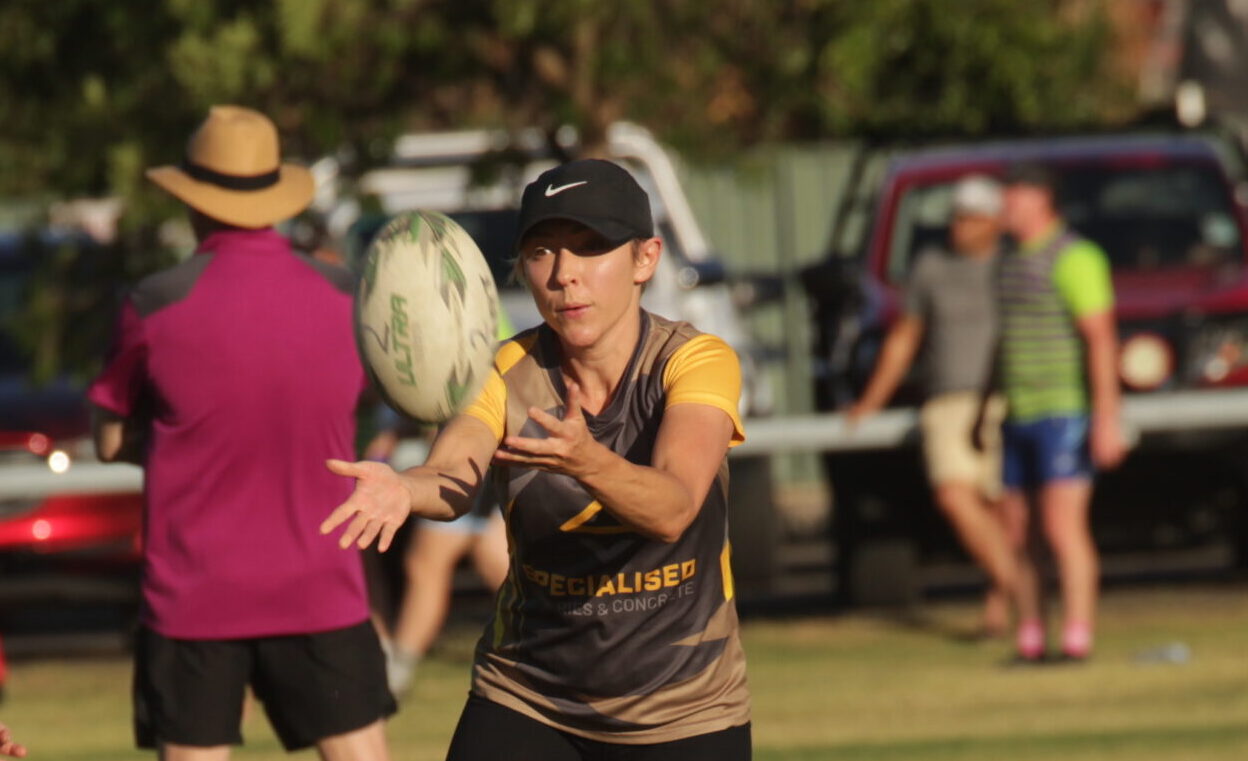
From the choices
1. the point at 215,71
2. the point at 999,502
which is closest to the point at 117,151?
the point at 215,71

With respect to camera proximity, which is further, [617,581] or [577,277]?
[617,581]

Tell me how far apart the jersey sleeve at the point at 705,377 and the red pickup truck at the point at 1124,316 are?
24.4ft

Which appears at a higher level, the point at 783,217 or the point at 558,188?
the point at 558,188

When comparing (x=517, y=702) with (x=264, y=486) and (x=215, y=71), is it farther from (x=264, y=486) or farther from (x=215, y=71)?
(x=215, y=71)

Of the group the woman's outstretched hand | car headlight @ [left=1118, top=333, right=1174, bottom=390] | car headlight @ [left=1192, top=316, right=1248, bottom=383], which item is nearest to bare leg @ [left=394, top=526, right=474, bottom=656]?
car headlight @ [left=1118, top=333, right=1174, bottom=390]

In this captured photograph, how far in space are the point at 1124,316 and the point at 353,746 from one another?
6646 millimetres

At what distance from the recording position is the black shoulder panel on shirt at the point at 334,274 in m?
6.17

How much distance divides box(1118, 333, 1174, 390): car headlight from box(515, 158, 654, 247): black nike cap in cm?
790

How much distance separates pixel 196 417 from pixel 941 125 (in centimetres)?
1194

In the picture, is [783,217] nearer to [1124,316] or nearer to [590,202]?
[1124,316]

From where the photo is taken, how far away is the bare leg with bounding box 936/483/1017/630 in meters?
11.2

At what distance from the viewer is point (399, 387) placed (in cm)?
448

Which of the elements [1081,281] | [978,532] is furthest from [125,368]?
[978,532]

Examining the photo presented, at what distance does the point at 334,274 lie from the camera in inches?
244
